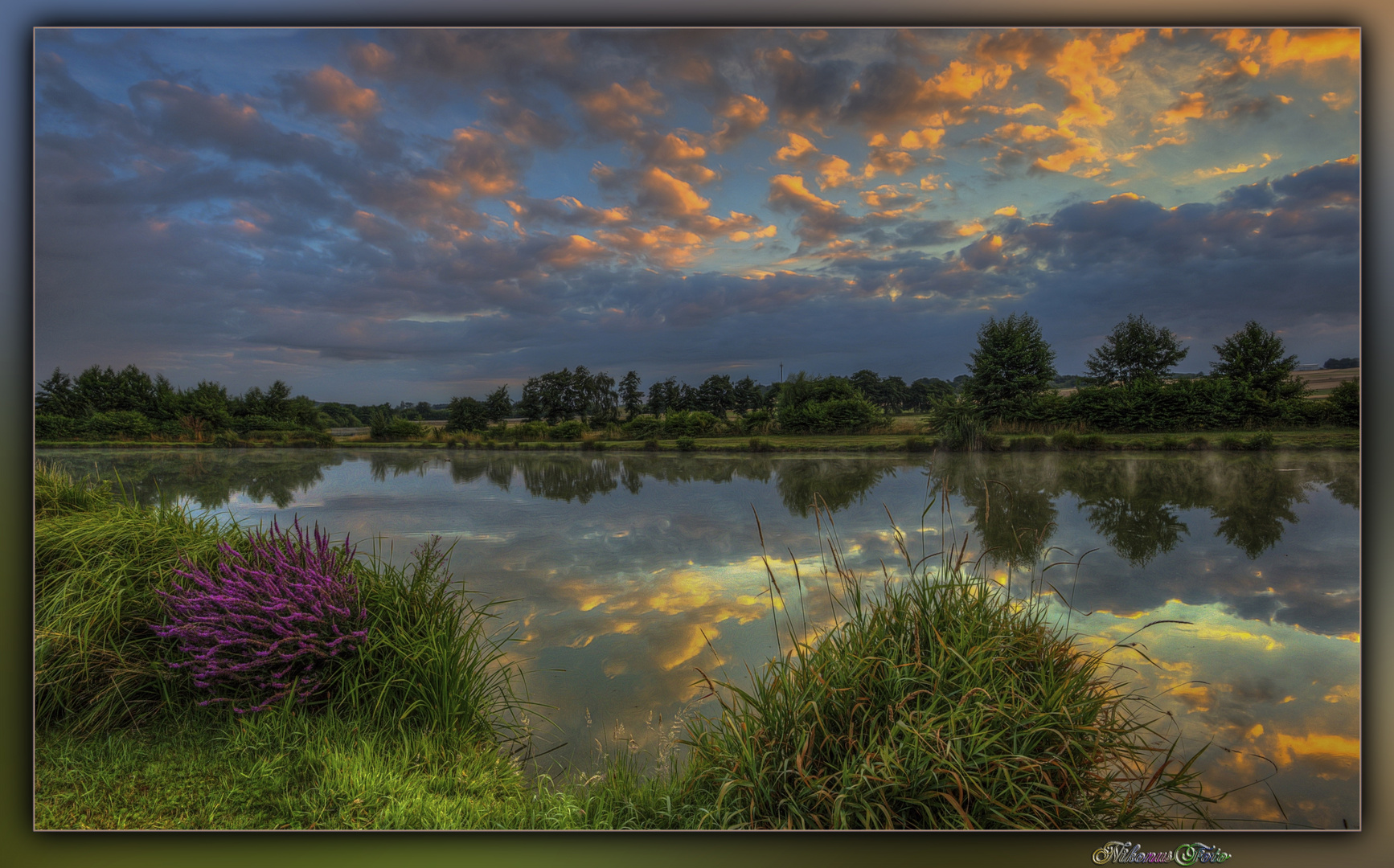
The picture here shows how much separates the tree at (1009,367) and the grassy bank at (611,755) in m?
1.83

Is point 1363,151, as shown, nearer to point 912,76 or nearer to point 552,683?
point 912,76

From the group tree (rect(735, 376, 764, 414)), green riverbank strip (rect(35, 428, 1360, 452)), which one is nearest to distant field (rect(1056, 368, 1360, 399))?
green riverbank strip (rect(35, 428, 1360, 452))

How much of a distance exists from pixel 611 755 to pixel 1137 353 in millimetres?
4178

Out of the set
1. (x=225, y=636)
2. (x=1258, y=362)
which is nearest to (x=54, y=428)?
(x=225, y=636)

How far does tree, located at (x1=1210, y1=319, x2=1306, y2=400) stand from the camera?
9.04 ft

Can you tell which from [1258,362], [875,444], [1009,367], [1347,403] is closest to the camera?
[1347,403]

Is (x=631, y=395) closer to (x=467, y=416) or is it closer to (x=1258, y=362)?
(x=467, y=416)

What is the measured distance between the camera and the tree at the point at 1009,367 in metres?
3.30

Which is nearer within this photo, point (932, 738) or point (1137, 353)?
point (932, 738)

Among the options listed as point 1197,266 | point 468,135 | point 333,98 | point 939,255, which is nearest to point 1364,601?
point 1197,266

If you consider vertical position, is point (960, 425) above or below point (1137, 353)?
below

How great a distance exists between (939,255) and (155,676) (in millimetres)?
5042

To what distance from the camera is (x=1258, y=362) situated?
9.63 feet

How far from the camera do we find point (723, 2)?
8.16 feet
